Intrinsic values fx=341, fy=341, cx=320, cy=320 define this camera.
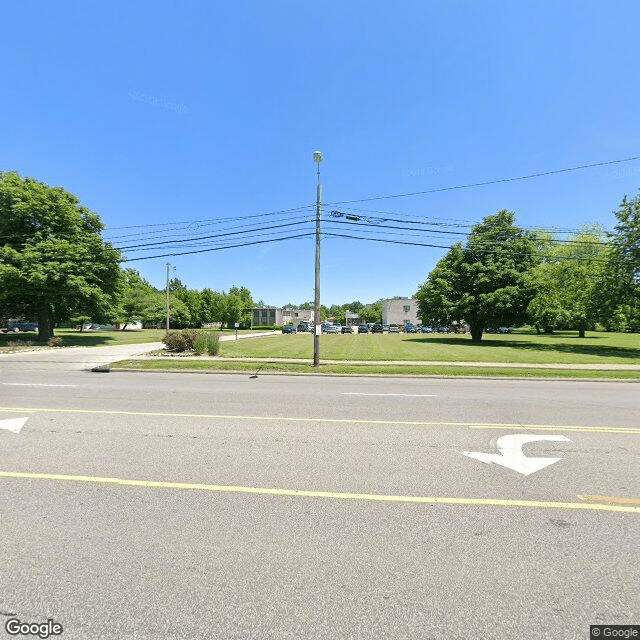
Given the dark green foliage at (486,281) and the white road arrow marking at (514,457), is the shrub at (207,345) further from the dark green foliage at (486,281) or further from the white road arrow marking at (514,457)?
the dark green foliage at (486,281)

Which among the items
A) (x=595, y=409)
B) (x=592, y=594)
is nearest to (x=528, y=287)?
(x=595, y=409)

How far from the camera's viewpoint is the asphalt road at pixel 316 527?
218 cm

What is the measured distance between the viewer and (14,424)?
6172 mm

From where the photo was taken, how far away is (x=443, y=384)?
37.4 feet

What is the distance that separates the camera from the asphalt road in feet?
7.16

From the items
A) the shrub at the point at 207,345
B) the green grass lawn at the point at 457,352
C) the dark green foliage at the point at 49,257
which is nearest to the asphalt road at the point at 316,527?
the green grass lawn at the point at 457,352

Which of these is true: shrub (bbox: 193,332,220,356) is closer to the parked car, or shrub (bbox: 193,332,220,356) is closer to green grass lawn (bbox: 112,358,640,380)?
green grass lawn (bbox: 112,358,640,380)

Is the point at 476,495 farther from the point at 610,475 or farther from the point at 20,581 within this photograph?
the point at 20,581

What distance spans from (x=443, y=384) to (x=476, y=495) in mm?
8050

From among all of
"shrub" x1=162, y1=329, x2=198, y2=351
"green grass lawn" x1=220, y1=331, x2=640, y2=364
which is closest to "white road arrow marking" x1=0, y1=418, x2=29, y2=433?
"green grass lawn" x1=220, y1=331, x2=640, y2=364

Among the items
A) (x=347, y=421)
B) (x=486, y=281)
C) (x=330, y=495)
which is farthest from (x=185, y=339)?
(x=486, y=281)

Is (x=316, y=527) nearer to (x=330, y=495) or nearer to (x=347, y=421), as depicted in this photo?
(x=330, y=495)

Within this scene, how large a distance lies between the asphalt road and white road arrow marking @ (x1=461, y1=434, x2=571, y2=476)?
1.7 inches

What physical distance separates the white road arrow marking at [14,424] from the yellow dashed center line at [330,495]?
7.32ft
